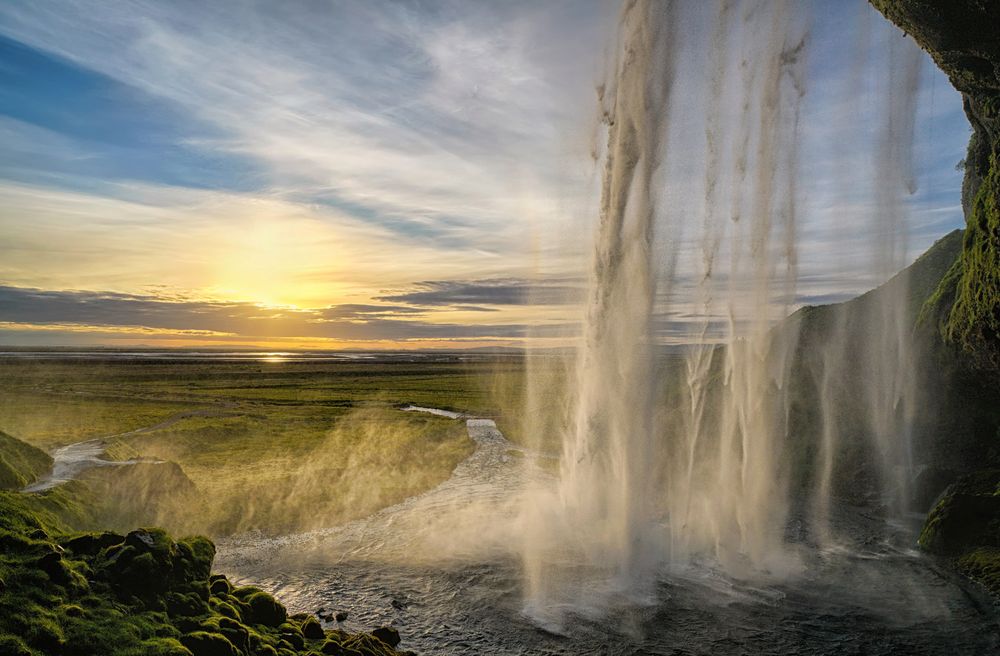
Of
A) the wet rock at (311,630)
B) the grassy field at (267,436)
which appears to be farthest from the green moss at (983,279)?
the grassy field at (267,436)

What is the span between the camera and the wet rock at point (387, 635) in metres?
18.4

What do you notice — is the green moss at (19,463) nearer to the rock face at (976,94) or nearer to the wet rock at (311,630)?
the wet rock at (311,630)

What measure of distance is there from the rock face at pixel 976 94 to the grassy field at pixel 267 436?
107 feet

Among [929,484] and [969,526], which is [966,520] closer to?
[969,526]

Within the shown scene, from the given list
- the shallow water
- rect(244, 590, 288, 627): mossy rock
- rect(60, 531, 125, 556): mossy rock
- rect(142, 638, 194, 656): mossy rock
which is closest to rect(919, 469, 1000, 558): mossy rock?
the shallow water

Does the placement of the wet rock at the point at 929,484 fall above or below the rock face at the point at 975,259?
below

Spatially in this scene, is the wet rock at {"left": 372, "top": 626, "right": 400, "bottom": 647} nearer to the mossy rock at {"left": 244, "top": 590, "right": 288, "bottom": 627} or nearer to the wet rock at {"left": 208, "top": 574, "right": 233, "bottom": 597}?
the mossy rock at {"left": 244, "top": 590, "right": 288, "bottom": 627}

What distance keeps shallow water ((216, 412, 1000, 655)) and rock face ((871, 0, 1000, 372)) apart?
11.2 m

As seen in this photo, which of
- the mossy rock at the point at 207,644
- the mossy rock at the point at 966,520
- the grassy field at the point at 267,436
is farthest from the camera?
the grassy field at the point at 267,436

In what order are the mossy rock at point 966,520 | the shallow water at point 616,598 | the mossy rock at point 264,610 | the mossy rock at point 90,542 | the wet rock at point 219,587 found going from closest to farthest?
1. the mossy rock at point 90,542
2. the mossy rock at point 264,610
3. the wet rock at point 219,587
4. the shallow water at point 616,598
5. the mossy rock at point 966,520

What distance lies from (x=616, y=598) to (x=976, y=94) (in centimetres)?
2901

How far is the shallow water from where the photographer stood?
62.5 feet

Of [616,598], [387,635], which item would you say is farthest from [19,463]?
[616,598]

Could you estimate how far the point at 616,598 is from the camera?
22109 millimetres
